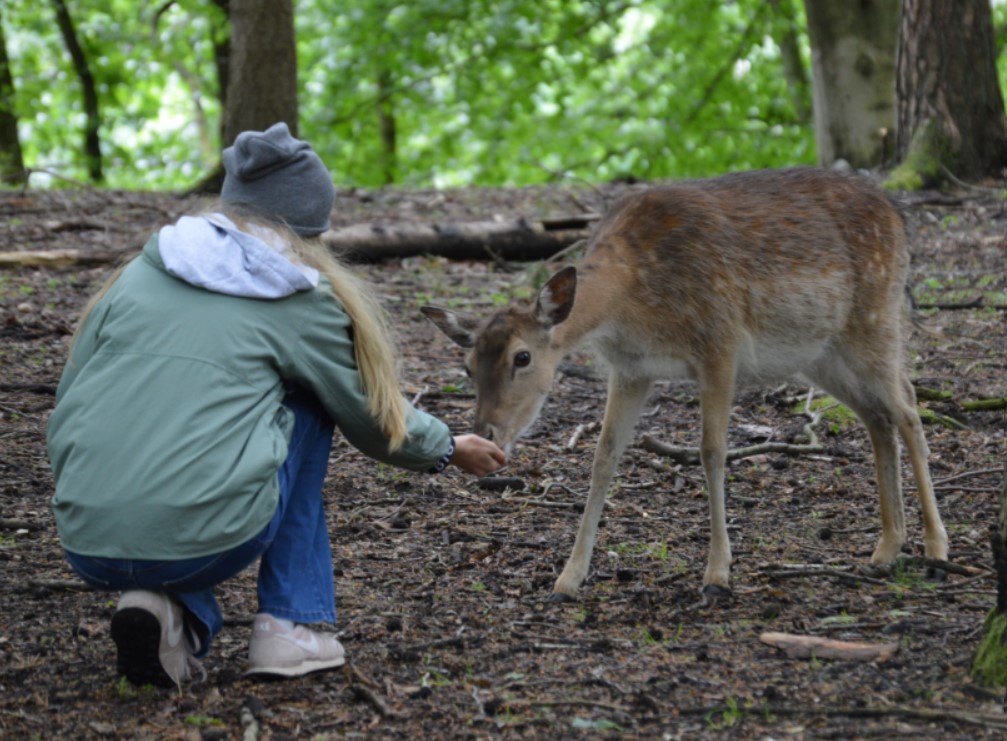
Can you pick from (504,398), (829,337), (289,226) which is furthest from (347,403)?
(829,337)

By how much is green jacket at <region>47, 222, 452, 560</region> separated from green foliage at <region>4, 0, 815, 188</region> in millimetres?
14015

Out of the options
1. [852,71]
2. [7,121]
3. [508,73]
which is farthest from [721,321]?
[508,73]

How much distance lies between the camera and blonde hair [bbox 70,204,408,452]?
406cm

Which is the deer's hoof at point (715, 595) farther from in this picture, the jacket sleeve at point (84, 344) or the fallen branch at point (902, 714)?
the jacket sleeve at point (84, 344)

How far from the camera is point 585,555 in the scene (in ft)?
17.3

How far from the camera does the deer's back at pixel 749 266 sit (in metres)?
5.62

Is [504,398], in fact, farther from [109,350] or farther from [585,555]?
[109,350]

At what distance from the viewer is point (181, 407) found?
3771 mm

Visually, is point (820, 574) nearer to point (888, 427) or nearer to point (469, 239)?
point (888, 427)

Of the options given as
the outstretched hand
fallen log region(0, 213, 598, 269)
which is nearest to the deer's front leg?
the outstretched hand

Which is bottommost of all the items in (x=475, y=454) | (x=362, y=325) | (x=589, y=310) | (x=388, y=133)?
(x=388, y=133)

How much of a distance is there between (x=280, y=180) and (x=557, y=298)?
5.25ft

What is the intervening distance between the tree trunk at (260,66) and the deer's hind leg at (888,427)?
278 inches

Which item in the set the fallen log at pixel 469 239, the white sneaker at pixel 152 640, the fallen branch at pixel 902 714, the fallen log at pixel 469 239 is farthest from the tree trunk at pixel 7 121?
the fallen branch at pixel 902 714
